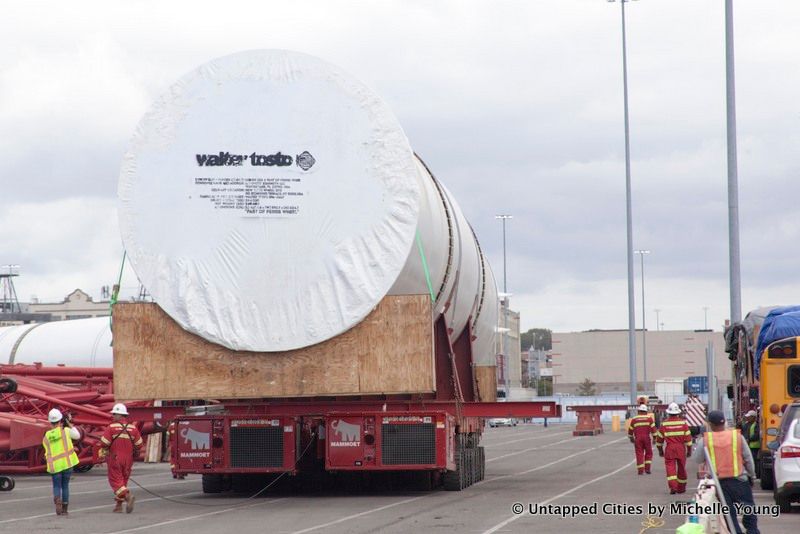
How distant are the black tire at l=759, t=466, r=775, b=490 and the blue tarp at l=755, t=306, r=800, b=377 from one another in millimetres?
1829

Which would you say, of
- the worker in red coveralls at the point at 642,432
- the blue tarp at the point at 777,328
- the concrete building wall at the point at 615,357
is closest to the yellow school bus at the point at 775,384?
the blue tarp at the point at 777,328

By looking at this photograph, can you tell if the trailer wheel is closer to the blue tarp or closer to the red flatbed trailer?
the red flatbed trailer

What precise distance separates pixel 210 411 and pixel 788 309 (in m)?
10.3

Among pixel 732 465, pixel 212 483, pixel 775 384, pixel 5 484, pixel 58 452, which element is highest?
pixel 775 384

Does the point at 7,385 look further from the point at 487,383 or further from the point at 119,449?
the point at 487,383

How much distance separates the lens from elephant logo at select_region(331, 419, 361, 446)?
785 inches

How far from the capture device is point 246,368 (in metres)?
19.6

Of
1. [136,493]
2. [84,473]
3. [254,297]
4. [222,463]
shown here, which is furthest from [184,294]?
[84,473]

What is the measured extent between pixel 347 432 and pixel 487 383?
30.3 ft

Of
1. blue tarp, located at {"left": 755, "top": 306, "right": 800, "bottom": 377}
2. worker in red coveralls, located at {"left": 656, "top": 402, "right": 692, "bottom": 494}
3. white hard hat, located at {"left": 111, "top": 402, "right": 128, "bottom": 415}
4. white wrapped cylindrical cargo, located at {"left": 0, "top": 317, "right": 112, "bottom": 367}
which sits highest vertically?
white wrapped cylindrical cargo, located at {"left": 0, "top": 317, "right": 112, "bottom": 367}

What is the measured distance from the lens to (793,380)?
2202 centimetres

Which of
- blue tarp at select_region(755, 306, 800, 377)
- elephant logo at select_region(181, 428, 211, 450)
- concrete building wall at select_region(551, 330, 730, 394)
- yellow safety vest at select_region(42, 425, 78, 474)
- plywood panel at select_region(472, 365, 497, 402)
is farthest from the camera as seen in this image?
concrete building wall at select_region(551, 330, 730, 394)

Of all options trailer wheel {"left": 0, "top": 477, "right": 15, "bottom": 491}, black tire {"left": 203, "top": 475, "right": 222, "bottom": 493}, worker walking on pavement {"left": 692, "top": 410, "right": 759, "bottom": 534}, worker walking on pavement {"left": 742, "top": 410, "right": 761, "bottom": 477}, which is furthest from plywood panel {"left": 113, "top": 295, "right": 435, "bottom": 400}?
worker walking on pavement {"left": 742, "top": 410, "right": 761, "bottom": 477}

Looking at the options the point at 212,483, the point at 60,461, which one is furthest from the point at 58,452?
the point at 212,483
